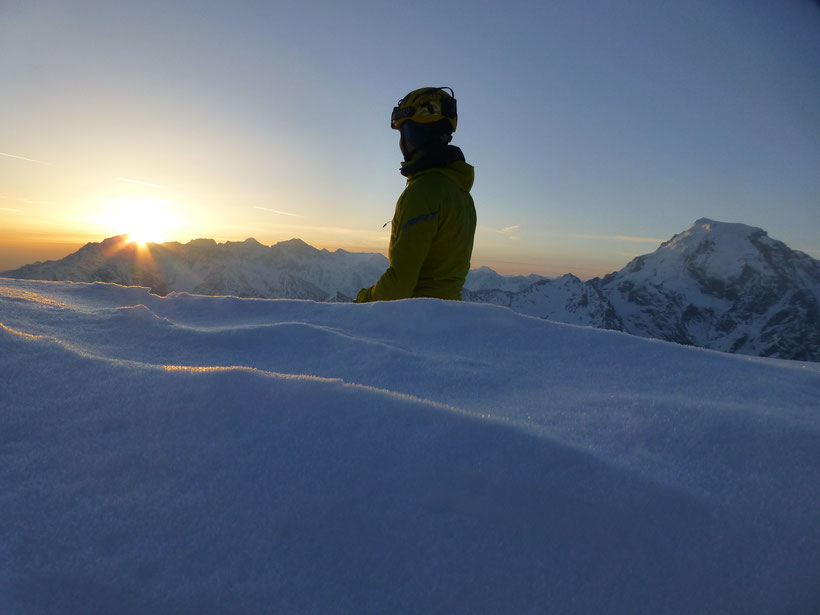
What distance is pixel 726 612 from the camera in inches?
31.5

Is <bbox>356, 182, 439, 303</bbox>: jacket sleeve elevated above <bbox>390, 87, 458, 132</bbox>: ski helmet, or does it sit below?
below

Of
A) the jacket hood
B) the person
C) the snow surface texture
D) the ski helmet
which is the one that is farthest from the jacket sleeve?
the snow surface texture

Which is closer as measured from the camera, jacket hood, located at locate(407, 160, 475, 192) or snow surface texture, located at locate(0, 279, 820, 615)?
snow surface texture, located at locate(0, 279, 820, 615)

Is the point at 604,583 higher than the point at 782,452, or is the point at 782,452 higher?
the point at 782,452

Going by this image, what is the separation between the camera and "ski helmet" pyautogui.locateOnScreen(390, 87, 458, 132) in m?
4.37

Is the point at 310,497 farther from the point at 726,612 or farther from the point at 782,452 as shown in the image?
the point at 782,452

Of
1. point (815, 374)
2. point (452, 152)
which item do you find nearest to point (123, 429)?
point (815, 374)

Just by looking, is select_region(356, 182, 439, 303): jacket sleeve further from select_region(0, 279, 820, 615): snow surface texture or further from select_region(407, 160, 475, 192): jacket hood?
select_region(0, 279, 820, 615): snow surface texture

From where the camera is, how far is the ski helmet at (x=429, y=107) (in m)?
4.37

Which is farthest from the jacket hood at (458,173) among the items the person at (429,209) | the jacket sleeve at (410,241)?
the jacket sleeve at (410,241)

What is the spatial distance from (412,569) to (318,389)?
555mm

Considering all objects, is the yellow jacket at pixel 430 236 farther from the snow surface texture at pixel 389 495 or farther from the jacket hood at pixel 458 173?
the snow surface texture at pixel 389 495

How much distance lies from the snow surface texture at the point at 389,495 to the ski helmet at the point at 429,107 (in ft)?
12.0

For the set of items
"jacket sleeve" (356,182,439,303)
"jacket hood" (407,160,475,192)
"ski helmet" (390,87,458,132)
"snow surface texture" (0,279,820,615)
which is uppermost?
"ski helmet" (390,87,458,132)
